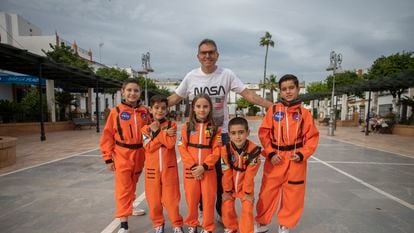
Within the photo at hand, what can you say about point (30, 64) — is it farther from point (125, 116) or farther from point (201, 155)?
point (201, 155)

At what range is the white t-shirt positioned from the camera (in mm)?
3080

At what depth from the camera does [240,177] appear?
282 centimetres

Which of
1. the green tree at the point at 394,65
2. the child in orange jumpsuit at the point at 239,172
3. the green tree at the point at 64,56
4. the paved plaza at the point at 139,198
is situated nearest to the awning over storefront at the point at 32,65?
the green tree at the point at 64,56

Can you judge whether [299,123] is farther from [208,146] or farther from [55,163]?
[55,163]

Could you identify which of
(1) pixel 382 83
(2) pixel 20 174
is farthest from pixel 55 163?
(1) pixel 382 83

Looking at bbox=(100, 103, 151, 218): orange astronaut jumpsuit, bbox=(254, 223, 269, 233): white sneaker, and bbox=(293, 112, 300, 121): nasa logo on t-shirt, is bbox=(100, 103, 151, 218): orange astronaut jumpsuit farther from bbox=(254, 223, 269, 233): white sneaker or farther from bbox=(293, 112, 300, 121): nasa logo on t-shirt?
bbox=(293, 112, 300, 121): nasa logo on t-shirt

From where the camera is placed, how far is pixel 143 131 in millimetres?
2984

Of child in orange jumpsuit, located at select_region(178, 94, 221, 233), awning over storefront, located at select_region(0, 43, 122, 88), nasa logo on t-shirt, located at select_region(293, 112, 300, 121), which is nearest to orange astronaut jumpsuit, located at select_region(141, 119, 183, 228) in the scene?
child in orange jumpsuit, located at select_region(178, 94, 221, 233)

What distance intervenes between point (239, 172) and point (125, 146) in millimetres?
1435

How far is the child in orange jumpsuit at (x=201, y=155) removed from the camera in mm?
2816

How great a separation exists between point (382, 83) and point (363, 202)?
49.3ft

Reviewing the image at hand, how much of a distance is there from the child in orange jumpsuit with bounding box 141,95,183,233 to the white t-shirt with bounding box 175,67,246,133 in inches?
22.6

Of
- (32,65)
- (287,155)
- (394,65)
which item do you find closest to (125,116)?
(287,155)

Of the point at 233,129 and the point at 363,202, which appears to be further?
the point at 363,202
